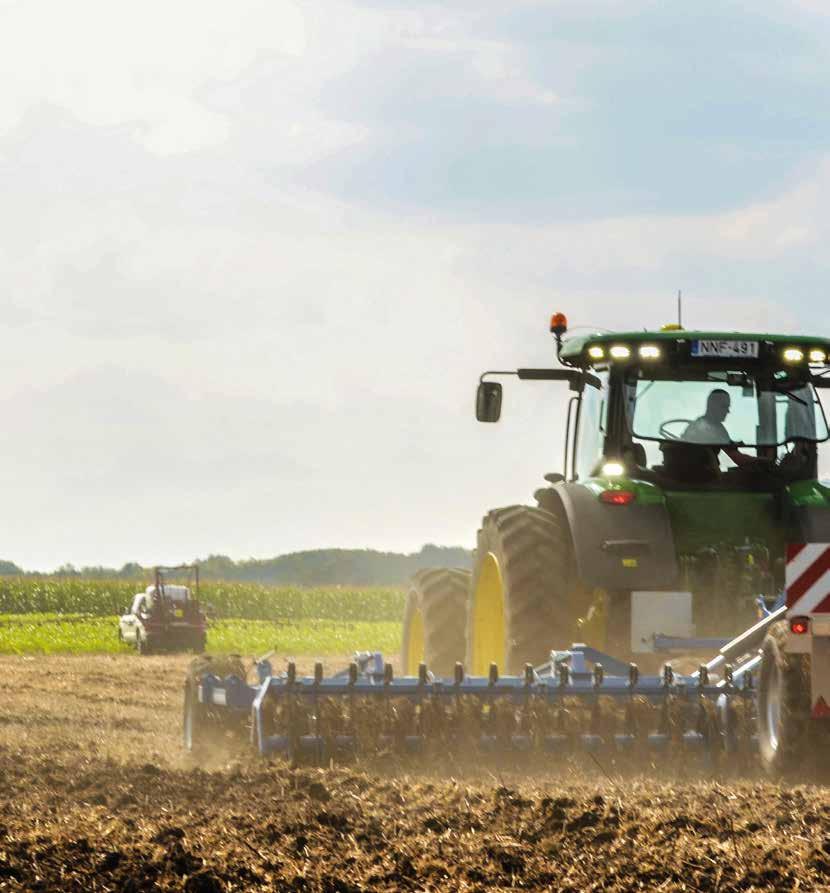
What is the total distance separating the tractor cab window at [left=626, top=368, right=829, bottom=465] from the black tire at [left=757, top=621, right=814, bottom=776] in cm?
205

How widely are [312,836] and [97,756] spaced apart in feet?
15.3

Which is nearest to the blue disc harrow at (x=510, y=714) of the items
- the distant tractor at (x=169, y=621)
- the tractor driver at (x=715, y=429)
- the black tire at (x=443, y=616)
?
the tractor driver at (x=715, y=429)

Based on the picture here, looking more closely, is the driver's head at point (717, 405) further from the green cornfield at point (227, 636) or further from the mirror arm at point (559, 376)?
the green cornfield at point (227, 636)

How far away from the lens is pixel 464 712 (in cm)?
816

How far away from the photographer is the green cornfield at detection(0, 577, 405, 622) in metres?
A: 45.2

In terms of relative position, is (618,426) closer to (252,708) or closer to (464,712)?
(464,712)

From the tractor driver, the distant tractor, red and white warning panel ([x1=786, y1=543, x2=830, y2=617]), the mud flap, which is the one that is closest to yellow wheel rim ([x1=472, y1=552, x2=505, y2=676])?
the tractor driver

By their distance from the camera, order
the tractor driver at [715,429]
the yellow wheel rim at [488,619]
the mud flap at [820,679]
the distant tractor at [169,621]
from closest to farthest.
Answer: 1. the mud flap at [820,679]
2. the tractor driver at [715,429]
3. the yellow wheel rim at [488,619]
4. the distant tractor at [169,621]

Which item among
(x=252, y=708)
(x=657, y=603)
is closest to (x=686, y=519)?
(x=657, y=603)

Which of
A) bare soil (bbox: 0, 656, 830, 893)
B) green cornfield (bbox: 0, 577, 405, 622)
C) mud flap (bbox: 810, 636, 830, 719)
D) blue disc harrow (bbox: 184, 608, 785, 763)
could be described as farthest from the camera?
green cornfield (bbox: 0, 577, 405, 622)

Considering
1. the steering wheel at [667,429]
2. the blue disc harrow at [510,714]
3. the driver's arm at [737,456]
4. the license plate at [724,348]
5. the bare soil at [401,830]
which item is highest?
the license plate at [724,348]

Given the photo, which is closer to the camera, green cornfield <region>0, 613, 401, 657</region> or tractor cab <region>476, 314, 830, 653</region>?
tractor cab <region>476, 314, 830, 653</region>

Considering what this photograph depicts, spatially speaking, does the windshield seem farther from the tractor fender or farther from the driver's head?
the tractor fender

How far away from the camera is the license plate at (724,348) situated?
9406 millimetres
